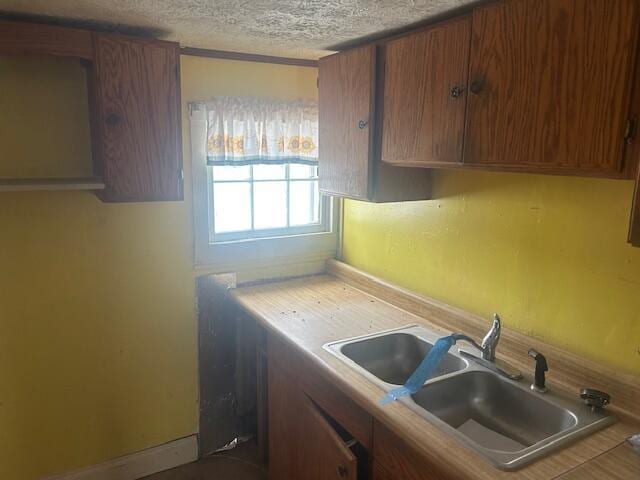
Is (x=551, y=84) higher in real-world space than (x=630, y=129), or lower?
higher

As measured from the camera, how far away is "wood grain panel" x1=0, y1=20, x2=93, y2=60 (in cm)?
161

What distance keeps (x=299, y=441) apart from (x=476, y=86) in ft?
4.60

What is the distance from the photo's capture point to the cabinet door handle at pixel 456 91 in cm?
144

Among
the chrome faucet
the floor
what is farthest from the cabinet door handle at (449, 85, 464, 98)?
the floor

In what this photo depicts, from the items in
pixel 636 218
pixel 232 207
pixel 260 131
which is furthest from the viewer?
pixel 232 207

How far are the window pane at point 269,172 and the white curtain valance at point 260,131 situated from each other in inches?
3.3

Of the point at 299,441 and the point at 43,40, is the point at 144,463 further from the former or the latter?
the point at 43,40

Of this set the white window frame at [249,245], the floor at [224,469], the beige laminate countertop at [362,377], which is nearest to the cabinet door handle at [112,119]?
the white window frame at [249,245]

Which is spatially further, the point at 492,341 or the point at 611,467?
the point at 492,341

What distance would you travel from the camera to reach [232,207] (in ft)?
7.99

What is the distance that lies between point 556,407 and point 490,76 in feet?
3.14

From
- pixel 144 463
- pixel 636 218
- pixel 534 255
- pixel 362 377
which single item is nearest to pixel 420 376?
pixel 362 377

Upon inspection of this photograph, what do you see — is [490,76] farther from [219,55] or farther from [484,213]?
[219,55]

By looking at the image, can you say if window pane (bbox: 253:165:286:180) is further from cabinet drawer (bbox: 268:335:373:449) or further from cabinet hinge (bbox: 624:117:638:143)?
cabinet hinge (bbox: 624:117:638:143)
